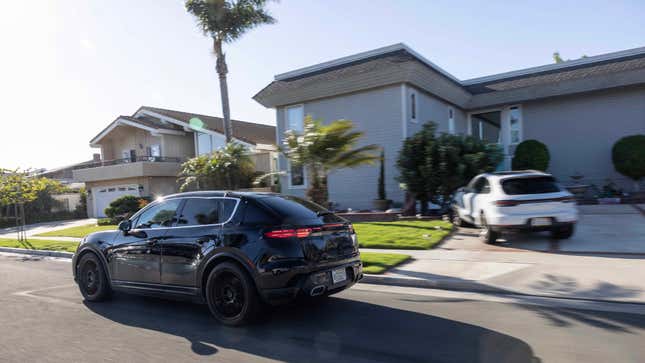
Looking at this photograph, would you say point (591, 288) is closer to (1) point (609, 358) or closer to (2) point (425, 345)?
(1) point (609, 358)

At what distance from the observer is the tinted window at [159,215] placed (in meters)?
6.18

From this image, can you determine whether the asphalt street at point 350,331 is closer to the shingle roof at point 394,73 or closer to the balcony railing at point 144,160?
the shingle roof at point 394,73

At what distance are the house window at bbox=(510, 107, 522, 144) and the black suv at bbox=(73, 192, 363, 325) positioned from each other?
54.3ft

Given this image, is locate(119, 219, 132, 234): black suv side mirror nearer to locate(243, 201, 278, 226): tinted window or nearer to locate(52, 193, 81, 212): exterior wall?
locate(243, 201, 278, 226): tinted window

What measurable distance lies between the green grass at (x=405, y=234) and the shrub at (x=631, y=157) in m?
8.30

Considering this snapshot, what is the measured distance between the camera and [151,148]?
1195 inches

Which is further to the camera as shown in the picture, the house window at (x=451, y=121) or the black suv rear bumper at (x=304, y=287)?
the house window at (x=451, y=121)

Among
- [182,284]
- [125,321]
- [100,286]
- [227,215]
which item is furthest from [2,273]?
[227,215]

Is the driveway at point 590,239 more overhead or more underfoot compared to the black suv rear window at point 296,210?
more underfoot

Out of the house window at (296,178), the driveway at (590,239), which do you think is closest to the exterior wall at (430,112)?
the house window at (296,178)

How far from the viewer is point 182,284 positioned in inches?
225

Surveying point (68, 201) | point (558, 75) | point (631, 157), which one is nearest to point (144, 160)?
point (68, 201)

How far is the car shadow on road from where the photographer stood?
4.27 meters

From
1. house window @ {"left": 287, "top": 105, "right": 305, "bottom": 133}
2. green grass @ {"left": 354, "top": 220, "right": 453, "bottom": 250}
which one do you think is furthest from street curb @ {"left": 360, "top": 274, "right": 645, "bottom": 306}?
house window @ {"left": 287, "top": 105, "right": 305, "bottom": 133}
